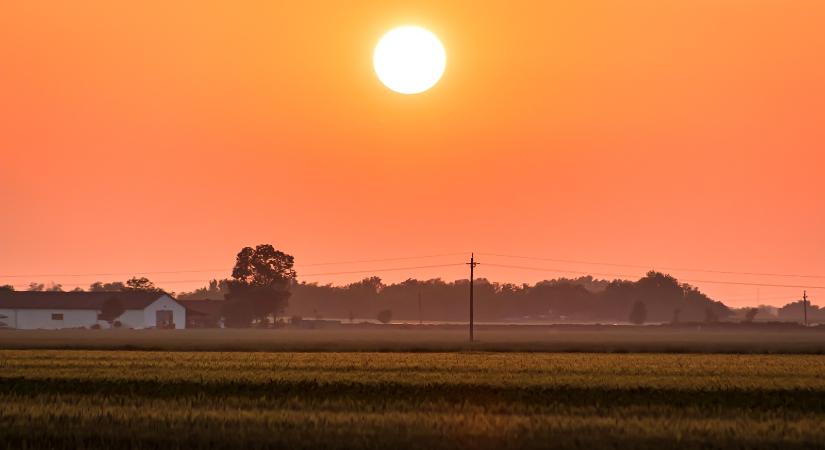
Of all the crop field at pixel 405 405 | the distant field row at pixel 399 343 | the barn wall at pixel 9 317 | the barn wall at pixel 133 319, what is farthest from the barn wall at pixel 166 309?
the crop field at pixel 405 405

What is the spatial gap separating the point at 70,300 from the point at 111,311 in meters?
10.2

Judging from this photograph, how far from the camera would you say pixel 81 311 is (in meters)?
185

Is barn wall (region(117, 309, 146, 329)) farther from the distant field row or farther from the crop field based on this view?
the crop field

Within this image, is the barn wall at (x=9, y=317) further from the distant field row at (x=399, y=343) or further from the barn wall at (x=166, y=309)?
the distant field row at (x=399, y=343)

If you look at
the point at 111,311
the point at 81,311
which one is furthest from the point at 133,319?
the point at 81,311

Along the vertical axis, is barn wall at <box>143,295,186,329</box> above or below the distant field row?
above

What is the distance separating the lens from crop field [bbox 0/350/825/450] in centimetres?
2711

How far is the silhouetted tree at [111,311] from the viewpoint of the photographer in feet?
599

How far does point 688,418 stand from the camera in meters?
31.2

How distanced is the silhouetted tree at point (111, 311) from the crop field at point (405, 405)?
12902cm

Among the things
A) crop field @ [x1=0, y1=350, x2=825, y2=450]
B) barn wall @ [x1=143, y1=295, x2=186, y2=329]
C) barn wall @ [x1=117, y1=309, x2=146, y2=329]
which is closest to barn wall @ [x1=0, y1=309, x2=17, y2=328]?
barn wall @ [x1=117, y1=309, x2=146, y2=329]

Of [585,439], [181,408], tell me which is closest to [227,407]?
[181,408]

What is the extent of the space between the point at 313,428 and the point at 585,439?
6254 mm

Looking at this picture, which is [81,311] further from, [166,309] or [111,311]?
[166,309]
